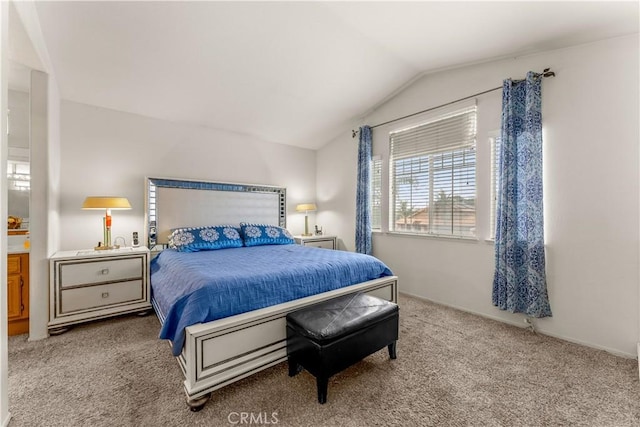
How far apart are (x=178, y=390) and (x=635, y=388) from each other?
2.96 metres

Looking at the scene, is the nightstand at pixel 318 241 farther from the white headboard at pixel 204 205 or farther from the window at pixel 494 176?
the window at pixel 494 176

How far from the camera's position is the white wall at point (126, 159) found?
3.04 m

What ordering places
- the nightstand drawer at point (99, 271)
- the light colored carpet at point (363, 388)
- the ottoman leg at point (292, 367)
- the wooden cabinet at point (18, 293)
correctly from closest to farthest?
1. the light colored carpet at point (363, 388)
2. the ottoman leg at point (292, 367)
3. the wooden cabinet at point (18, 293)
4. the nightstand drawer at point (99, 271)

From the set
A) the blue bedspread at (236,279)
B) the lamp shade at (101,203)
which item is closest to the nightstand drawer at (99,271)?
the blue bedspread at (236,279)

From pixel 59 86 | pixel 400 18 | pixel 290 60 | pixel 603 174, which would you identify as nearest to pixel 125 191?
pixel 59 86

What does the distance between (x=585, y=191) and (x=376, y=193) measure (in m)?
2.32

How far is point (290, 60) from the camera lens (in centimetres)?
285

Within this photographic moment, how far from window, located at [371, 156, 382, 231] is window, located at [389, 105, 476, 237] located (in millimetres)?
194

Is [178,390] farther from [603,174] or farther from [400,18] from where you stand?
[603,174]

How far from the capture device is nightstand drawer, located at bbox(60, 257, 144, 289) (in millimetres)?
2521

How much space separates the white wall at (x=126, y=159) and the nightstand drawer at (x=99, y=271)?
0.70 meters

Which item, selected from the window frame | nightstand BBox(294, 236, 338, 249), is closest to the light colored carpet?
the window frame

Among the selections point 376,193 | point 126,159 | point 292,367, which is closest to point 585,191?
point 376,193

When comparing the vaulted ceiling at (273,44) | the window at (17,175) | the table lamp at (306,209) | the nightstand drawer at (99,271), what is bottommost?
the nightstand drawer at (99,271)
